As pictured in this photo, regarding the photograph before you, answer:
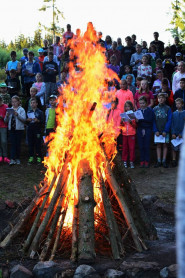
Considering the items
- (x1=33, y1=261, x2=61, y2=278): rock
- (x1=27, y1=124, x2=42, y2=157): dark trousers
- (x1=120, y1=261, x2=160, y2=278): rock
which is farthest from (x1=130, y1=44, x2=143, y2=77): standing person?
(x1=33, y1=261, x2=61, y2=278): rock

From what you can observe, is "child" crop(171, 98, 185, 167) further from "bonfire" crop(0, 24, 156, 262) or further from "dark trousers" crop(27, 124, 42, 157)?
"bonfire" crop(0, 24, 156, 262)

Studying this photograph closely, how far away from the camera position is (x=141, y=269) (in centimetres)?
444

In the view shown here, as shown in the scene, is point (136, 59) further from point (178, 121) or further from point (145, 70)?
point (178, 121)

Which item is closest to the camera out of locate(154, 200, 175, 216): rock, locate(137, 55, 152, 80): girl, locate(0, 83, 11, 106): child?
locate(154, 200, 175, 216): rock

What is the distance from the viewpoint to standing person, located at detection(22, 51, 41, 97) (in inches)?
619

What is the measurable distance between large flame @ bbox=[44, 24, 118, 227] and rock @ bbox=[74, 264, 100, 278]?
1.14 metres

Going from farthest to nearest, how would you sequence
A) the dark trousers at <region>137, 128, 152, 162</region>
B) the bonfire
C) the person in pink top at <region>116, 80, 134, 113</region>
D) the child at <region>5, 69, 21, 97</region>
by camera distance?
the child at <region>5, 69, 21, 97</region>, the person in pink top at <region>116, 80, 134, 113</region>, the dark trousers at <region>137, 128, 152, 162</region>, the bonfire

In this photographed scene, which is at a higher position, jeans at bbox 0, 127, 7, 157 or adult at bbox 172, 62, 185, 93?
adult at bbox 172, 62, 185, 93

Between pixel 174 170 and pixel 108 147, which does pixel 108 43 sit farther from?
pixel 108 147

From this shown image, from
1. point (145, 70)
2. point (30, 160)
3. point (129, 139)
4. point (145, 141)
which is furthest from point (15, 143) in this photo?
point (145, 70)

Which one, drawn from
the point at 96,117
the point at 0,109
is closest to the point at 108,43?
the point at 0,109

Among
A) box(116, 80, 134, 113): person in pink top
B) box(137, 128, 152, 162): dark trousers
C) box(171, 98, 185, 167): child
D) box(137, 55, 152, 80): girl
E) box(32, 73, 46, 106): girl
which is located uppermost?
box(137, 55, 152, 80): girl

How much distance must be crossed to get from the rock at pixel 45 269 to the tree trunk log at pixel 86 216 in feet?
1.11

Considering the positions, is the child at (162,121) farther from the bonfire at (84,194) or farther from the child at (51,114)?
the bonfire at (84,194)
